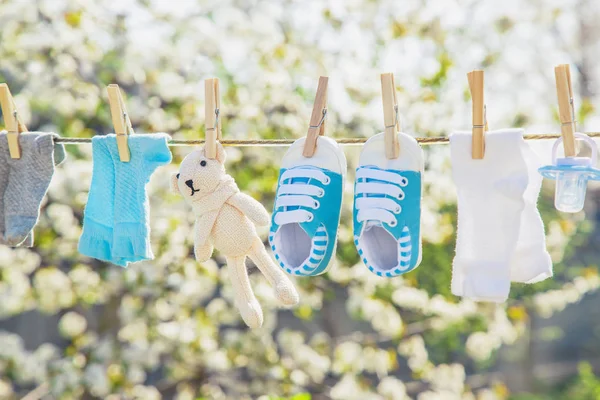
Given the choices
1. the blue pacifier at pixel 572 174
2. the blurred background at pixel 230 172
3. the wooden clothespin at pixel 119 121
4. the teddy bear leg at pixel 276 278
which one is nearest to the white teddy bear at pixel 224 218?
the teddy bear leg at pixel 276 278

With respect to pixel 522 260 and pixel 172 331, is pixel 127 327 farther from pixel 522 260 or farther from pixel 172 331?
pixel 522 260

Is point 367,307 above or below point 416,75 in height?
below

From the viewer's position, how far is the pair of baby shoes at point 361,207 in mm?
1353

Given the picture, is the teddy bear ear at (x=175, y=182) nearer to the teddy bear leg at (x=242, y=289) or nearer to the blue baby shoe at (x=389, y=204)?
the teddy bear leg at (x=242, y=289)

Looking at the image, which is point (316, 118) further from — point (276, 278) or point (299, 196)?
point (276, 278)

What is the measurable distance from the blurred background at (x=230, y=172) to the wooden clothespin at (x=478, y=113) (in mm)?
1421

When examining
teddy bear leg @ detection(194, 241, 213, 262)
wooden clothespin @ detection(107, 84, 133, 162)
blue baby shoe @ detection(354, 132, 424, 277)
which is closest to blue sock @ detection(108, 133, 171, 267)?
wooden clothespin @ detection(107, 84, 133, 162)

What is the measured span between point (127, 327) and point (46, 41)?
4.08 ft

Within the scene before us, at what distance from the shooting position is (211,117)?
1.47 metres

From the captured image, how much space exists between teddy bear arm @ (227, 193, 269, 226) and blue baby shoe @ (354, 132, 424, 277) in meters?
0.19

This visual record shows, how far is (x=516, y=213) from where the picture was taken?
4.35ft

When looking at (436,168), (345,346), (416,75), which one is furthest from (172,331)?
(416,75)

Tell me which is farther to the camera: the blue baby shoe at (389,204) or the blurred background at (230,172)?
the blurred background at (230,172)

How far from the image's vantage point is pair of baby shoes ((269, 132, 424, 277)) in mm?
1353
